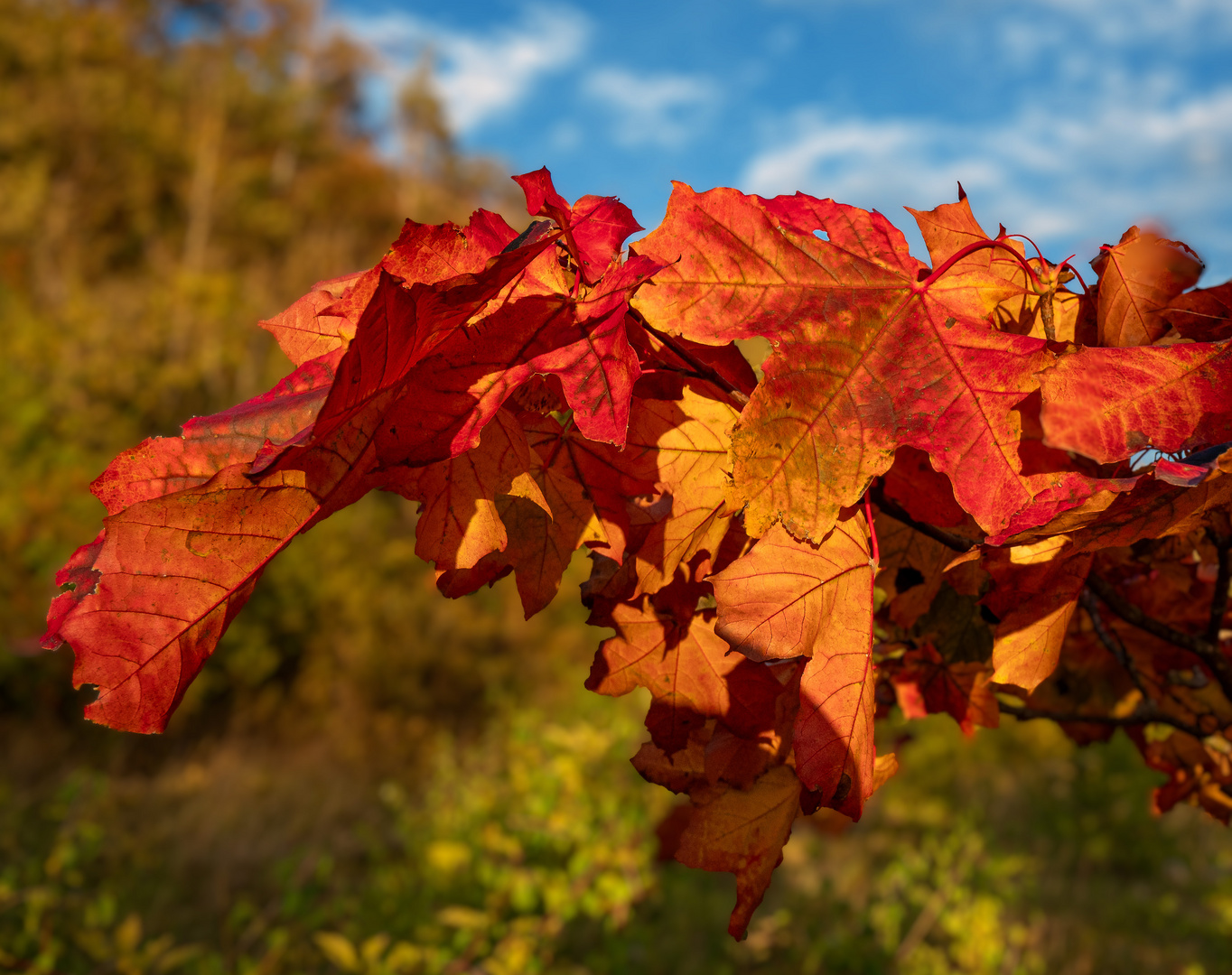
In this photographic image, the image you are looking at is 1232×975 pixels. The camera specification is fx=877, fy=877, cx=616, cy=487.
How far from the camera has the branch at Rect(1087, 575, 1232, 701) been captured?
0.71 m

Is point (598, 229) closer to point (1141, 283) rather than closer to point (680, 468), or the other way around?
point (680, 468)

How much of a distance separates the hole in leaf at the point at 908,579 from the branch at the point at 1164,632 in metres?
0.14

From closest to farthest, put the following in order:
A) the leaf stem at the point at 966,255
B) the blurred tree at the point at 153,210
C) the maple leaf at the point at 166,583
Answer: the maple leaf at the point at 166,583, the leaf stem at the point at 966,255, the blurred tree at the point at 153,210

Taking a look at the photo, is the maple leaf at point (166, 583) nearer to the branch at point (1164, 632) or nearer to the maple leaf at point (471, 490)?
the maple leaf at point (471, 490)

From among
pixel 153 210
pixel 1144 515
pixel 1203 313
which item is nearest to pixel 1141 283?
pixel 1203 313

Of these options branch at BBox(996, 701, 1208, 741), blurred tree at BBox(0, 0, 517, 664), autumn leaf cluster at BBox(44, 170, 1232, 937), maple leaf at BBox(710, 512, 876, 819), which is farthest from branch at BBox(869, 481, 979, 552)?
blurred tree at BBox(0, 0, 517, 664)

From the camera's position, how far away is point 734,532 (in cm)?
62

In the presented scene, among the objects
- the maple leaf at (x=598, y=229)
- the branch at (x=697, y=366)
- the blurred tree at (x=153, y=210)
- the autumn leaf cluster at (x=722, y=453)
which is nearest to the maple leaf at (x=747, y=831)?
the autumn leaf cluster at (x=722, y=453)

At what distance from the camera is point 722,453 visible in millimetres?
589

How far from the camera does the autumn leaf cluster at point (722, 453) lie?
45cm

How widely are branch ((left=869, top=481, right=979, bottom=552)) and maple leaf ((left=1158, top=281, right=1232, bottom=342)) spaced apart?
194 mm

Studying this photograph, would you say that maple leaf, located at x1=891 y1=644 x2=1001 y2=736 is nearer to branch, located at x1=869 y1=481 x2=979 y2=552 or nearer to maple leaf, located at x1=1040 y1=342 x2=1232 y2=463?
branch, located at x1=869 y1=481 x2=979 y2=552

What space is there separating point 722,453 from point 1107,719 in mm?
648

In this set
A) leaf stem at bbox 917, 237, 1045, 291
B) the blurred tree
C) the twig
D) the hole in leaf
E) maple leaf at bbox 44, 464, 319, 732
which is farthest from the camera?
the blurred tree
